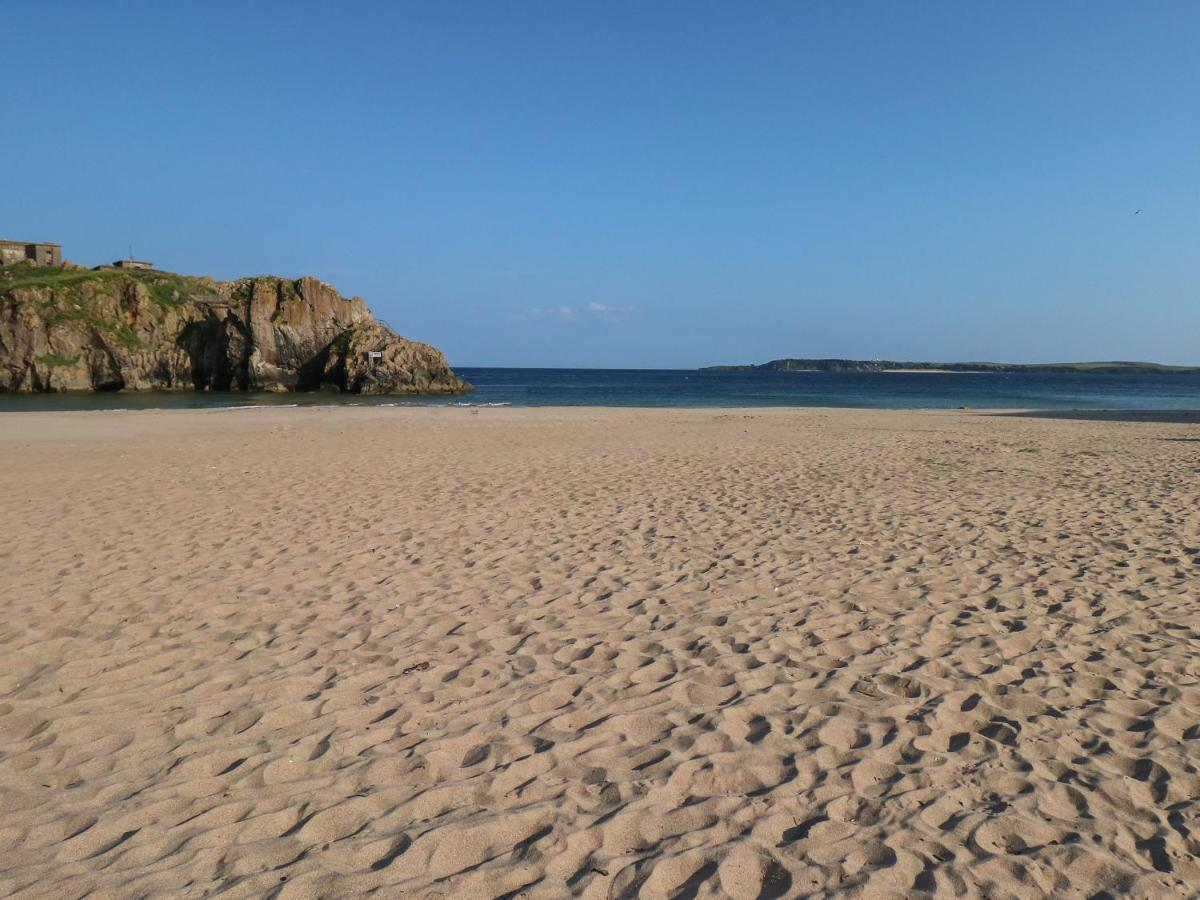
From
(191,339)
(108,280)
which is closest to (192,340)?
(191,339)

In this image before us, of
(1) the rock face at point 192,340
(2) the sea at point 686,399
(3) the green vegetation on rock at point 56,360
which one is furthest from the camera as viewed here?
(1) the rock face at point 192,340

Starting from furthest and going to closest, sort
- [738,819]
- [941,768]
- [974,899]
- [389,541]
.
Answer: [389,541], [941,768], [738,819], [974,899]

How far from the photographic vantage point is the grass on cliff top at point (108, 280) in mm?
60556

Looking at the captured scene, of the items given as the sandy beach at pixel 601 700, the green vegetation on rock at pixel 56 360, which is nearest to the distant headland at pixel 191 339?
the green vegetation on rock at pixel 56 360

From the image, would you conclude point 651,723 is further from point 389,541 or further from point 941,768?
point 389,541

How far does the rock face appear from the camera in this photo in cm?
5616

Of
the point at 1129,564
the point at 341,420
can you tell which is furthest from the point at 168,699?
the point at 341,420

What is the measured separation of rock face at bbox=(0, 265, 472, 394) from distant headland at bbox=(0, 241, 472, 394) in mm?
87

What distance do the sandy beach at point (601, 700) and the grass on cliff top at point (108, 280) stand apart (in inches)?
2565

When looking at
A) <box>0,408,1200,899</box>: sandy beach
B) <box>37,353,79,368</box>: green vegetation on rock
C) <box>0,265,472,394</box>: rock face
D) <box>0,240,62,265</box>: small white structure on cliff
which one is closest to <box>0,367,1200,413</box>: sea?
<box>0,265,472,394</box>: rock face

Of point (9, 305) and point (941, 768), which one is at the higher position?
point (9, 305)

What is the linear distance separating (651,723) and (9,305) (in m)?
70.8

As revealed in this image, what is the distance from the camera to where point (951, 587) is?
640cm

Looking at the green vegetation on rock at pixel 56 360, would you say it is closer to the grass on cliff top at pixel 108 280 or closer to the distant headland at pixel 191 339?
the distant headland at pixel 191 339
